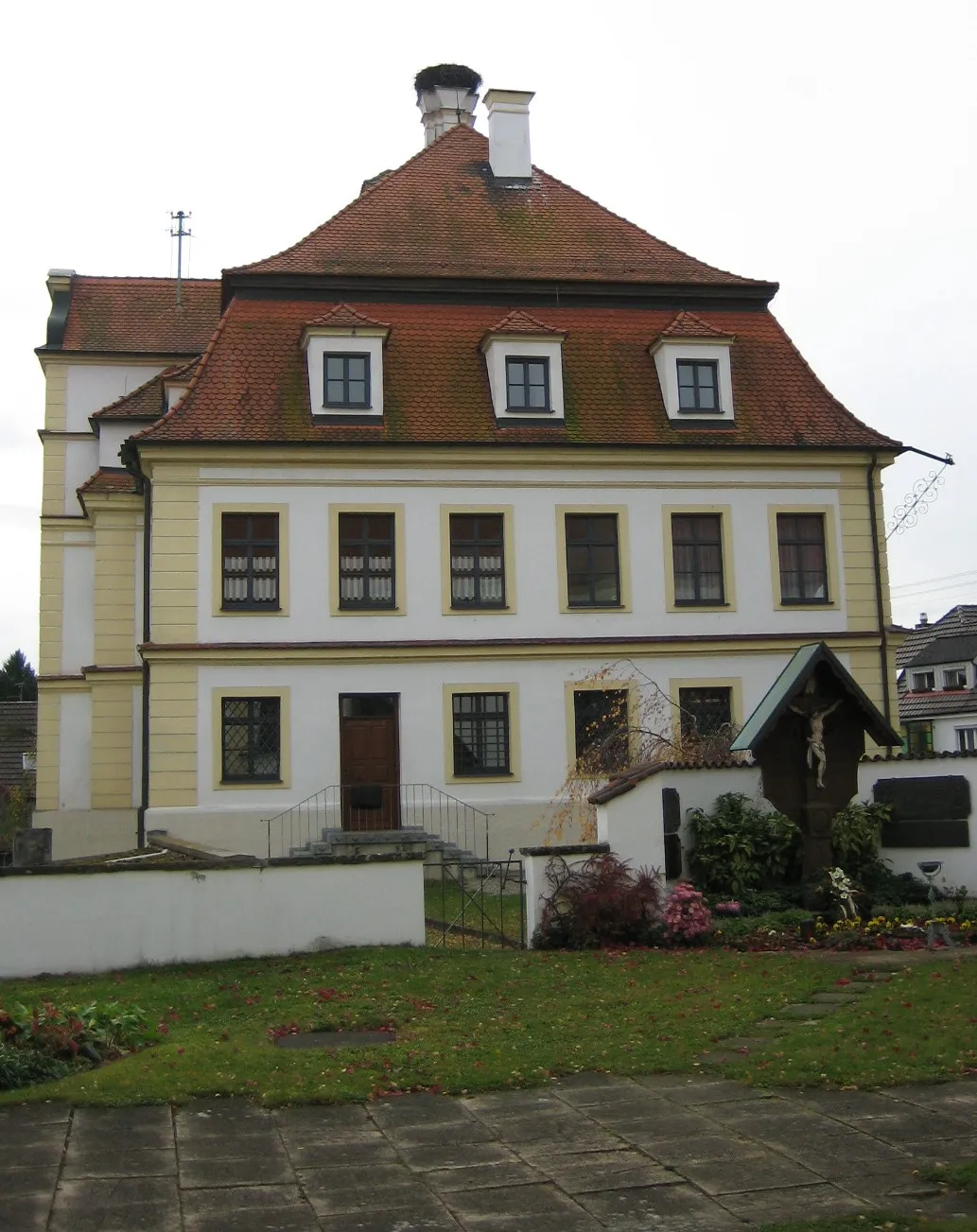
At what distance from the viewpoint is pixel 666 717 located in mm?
27094

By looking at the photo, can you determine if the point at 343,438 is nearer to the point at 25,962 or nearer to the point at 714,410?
the point at 714,410

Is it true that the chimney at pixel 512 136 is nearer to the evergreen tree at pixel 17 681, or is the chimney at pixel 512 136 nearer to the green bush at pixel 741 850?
the green bush at pixel 741 850

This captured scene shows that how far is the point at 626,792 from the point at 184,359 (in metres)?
22.4

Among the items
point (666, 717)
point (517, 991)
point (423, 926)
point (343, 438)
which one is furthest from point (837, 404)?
point (517, 991)

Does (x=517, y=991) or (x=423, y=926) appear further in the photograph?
(x=423, y=926)

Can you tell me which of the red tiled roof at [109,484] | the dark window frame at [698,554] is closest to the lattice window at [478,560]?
the dark window frame at [698,554]

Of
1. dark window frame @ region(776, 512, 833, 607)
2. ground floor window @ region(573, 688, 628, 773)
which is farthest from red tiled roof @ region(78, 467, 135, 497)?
dark window frame @ region(776, 512, 833, 607)

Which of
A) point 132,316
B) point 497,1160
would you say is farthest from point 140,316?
point 497,1160

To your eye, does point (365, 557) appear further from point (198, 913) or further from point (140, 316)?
point (140, 316)

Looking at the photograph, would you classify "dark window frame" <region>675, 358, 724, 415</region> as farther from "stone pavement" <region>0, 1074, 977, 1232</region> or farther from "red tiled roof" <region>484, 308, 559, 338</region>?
"stone pavement" <region>0, 1074, 977, 1232</region>

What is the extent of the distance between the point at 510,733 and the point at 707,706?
4006 millimetres

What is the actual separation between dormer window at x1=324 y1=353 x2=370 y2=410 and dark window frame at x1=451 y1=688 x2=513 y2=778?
5.98 meters

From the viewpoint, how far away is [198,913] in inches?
627

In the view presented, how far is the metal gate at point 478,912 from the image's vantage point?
1722cm
